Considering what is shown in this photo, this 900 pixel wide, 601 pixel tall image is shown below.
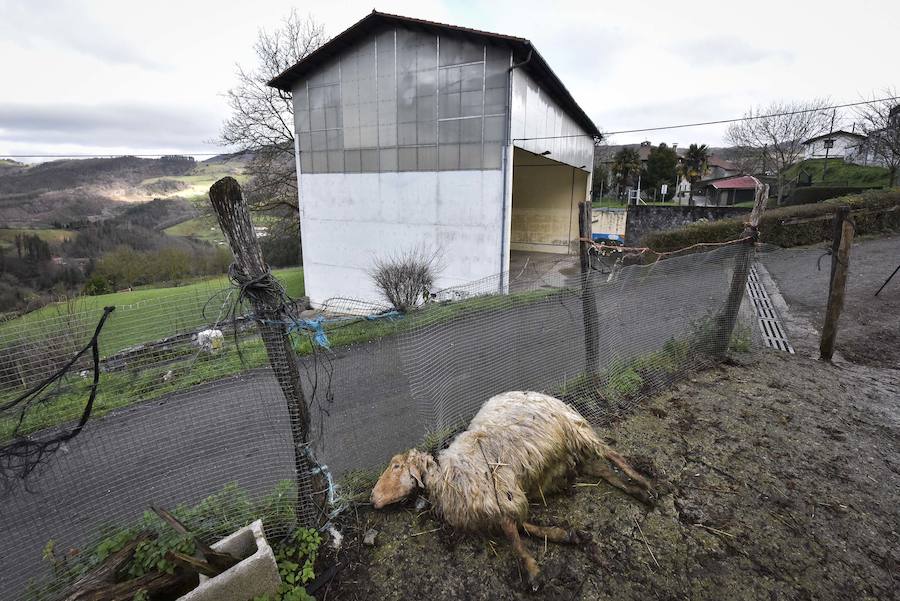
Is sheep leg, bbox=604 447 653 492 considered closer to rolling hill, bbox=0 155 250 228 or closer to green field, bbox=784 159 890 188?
green field, bbox=784 159 890 188

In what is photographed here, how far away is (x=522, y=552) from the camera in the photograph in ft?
7.77

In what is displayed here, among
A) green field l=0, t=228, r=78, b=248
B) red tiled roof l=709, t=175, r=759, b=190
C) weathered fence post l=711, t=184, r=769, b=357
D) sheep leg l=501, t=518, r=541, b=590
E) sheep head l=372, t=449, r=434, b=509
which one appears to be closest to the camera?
sheep leg l=501, t=518, r=541, b=590

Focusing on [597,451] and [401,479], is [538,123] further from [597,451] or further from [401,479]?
[401,479]

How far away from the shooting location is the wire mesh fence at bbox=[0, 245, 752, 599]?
2.66 metres

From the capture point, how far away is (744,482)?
3.07m

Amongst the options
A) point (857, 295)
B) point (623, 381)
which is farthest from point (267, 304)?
point (857, 295)

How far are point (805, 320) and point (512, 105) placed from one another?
7410 mm

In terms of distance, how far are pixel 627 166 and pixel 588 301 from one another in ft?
110

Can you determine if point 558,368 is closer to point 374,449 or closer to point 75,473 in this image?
point 374,449

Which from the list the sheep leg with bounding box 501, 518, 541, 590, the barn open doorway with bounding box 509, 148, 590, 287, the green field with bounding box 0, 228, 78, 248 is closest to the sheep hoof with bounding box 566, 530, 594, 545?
the sheep leg with bounding box 501, 518, 541, 590

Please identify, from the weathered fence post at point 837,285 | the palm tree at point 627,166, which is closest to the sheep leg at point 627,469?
the weathered fence post at point 837,285

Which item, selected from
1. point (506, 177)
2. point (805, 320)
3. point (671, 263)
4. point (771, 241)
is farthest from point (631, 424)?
point (771, 241)

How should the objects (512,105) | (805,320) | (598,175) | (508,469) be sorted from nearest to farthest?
(508,469) → (805,320) → (512,105) → (598,175)

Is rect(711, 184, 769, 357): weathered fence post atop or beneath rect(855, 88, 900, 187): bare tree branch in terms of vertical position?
beneath
